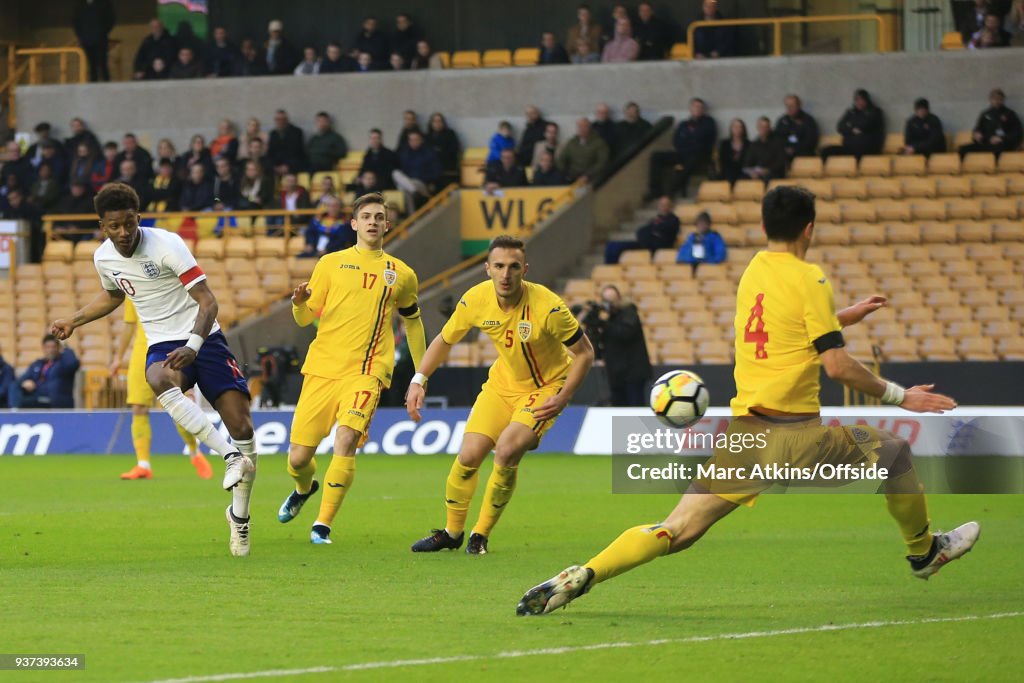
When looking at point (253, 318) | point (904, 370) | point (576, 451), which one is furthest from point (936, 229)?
point (253, 318)

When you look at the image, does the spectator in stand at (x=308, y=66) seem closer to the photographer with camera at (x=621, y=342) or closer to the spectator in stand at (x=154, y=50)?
the spectator in stand at (x=154, y=50)

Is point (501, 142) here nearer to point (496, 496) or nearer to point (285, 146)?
point (285, 146)

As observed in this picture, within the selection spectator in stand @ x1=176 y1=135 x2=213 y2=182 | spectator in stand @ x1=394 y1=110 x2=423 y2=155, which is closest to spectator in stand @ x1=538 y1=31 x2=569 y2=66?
spectator in stand @ x1=394 y1=110 x2=423 y2=155

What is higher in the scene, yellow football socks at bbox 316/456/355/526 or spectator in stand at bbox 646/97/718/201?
spectator in stand at bbox 646/97/718/201

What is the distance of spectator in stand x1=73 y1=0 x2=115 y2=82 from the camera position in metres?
32.0

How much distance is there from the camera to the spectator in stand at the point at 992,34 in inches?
1079

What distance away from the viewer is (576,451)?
21.1 meters

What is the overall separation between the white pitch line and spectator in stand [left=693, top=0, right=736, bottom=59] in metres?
21.9

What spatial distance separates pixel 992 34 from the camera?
27453mm

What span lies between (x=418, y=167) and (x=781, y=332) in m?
21.1

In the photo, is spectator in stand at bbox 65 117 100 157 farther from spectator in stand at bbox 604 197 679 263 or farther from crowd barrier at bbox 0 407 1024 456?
spectator in stand at bbox 604 197 679 263

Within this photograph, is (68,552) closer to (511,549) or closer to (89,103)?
(511,549)

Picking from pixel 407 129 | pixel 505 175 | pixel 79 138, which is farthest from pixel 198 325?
pixel 79 138

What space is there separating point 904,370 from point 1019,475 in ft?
16.7
